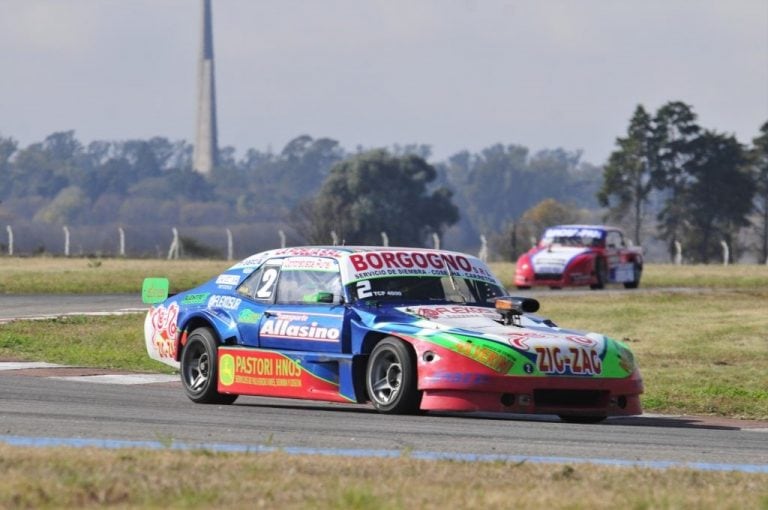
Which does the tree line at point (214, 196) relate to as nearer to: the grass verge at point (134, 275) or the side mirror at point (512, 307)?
the grass verge at point (134, 275)

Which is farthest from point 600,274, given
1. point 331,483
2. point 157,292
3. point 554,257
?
point 331,483

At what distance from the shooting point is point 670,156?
274 feet

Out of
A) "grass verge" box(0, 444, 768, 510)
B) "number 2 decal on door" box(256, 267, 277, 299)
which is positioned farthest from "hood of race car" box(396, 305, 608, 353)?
"grass verge" box(0, 444, 768, 510)

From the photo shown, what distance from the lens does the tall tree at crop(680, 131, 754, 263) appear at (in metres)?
81.5

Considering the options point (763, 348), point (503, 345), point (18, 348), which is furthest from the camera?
point (763, 348)

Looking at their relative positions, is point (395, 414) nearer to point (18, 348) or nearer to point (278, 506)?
point (278, 506)

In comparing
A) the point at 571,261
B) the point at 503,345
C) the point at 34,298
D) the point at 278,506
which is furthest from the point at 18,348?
the point at 571,261

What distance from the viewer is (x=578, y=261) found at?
38344 millimetres

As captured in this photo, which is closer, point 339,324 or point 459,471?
point 459,471

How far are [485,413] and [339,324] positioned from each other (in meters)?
1.42

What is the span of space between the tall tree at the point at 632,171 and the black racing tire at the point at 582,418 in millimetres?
68335

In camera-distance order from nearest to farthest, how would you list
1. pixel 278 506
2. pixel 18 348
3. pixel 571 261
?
pixel 278 506, pixel 18 348, pixel 571 261

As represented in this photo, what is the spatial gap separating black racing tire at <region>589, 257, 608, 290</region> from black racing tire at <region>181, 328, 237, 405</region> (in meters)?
24.6

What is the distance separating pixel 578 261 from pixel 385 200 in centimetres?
5602
